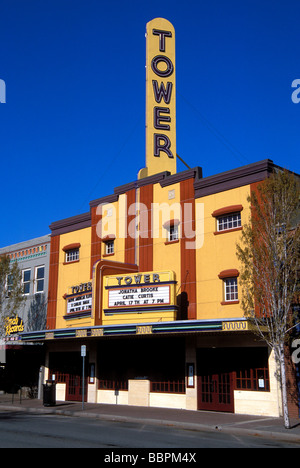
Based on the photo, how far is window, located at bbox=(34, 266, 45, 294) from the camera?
36534 millimetres

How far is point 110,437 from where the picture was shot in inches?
626

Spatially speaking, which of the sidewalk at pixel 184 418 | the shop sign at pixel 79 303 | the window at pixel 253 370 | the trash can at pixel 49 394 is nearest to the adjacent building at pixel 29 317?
the shop sign at pixel 79 303

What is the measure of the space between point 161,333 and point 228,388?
411cm

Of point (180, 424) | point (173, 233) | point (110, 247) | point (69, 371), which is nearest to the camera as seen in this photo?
point (180, 424)

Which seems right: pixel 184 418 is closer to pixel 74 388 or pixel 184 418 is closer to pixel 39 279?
pixel 74 388

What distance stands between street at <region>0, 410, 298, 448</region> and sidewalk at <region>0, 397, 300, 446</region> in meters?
0.82

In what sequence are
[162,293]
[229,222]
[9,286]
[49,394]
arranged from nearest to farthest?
[162,293]
[229,222]
[49,394]
[9,286]

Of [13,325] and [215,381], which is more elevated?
[13,325]

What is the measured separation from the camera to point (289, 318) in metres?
21.5

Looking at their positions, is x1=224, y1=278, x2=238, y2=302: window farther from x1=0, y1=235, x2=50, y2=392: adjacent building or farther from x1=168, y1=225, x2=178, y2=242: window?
x1=0, y1=235, x2=50, y2=392: adjacent building

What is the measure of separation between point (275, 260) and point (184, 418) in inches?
307

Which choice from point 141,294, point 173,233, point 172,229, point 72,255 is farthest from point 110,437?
point 72,255
